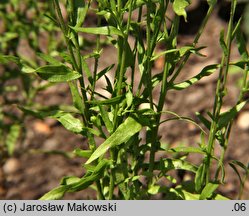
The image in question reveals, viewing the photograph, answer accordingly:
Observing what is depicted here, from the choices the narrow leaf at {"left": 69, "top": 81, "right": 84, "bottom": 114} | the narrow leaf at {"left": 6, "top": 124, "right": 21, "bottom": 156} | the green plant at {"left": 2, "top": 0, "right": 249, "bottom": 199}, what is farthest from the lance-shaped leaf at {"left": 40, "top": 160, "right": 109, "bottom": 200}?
the narrow leaf at {"left": 6, "top": 124, "right": 21, "bottom": 156}

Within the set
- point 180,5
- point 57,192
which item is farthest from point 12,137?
point 180,5

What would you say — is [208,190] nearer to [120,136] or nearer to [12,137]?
[120,136]

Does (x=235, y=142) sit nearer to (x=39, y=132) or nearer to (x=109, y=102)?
(x=39, y=132)

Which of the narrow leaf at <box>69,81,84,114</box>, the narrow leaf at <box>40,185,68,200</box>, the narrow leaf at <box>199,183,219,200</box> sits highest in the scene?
the narrow leaf at <box>69,81,84,114</box>

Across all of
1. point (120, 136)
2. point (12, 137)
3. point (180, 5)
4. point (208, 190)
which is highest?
point (180, 5)

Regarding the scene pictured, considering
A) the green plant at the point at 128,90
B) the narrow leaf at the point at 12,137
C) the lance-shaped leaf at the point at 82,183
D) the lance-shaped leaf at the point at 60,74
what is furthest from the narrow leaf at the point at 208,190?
the narrow leaf at the point at 12,137

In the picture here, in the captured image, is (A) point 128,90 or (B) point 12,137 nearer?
(A) point 128,90

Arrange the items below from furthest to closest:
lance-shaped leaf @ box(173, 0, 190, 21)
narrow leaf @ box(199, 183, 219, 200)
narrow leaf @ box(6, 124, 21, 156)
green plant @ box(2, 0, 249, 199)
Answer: narrow leaf @ box(6, 124, 21, 156) → narrow leaf @ box(199, 183, 219, 200) → green plant @ box(2, 0, 249, 199) → lance-shaped leaf @ box(173, 0, 190, 21)

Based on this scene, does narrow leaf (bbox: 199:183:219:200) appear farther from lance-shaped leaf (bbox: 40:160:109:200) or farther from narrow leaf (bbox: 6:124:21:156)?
narrow leaf (bbox: 6:124:21:156)

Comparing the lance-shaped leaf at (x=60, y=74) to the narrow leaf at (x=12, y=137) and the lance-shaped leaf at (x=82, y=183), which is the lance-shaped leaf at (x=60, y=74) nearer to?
the lance-shaped leaf at (x=82, y=183)

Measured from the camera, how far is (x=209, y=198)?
4.50 feet

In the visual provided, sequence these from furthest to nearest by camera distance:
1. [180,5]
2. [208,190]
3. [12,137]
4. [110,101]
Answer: [12,137] < [208,190] < [110,101] < [180,5]

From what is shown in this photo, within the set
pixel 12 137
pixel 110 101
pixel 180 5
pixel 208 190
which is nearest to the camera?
pixel 180 5

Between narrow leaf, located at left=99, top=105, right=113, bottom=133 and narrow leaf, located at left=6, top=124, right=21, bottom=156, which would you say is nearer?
narrow leaf, located at left=99, top=105, right=113, bottom=133
